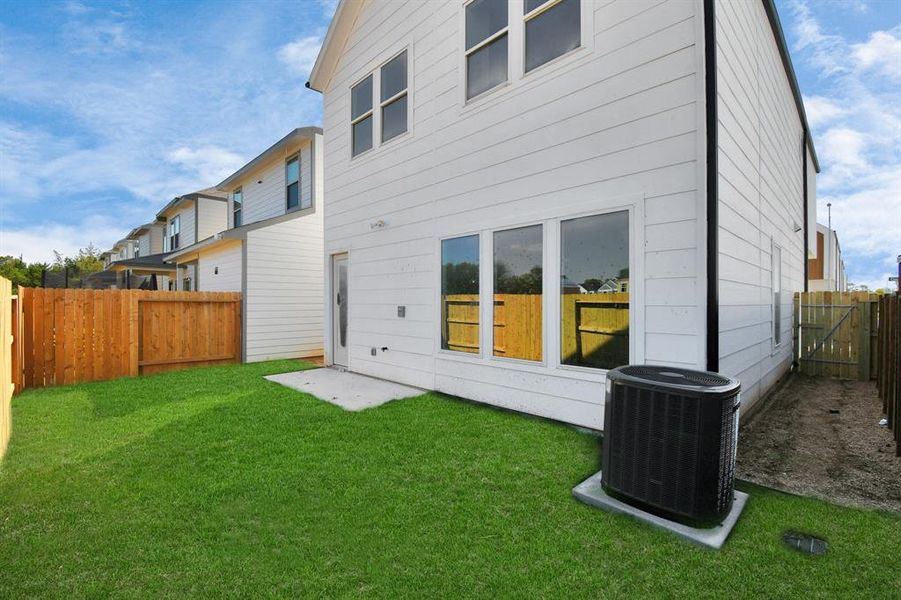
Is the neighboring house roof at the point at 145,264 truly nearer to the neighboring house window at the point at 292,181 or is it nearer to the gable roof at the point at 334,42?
the neighboring house window at the point at 292,181

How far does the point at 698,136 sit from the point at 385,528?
4030 millimetres

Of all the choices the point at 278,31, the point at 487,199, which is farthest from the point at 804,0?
the point at 278,31

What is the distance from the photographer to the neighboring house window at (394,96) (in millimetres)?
7008

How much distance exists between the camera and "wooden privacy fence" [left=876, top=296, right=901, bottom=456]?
12.9 ft

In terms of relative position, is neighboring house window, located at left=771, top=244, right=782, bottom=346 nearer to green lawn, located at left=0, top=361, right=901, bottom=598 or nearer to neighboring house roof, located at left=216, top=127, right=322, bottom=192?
green lawn, located at left=0, top=361, right=901, bottom=598

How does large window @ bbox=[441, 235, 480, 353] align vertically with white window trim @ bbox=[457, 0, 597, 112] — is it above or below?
below

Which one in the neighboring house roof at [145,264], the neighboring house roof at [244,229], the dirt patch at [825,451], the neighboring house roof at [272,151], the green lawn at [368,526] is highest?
the neighboring house roof at [272,151]

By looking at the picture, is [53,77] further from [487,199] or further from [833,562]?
[833,562]

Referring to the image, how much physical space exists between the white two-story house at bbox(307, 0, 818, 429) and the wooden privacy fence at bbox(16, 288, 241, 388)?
13.1 ft

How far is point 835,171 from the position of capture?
50.5ft

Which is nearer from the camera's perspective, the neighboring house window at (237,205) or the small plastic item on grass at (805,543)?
the small plastic item on grass at (805,543)

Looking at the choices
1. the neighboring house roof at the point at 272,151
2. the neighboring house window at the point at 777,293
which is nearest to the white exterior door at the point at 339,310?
the neighboring house roof at the point at 272,151

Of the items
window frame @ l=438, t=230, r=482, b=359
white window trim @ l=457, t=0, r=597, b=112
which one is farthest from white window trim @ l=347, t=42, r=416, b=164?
window frame @ l=438, t=230, r=482, b=359

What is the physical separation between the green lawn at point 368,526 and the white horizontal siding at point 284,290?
5.87m
